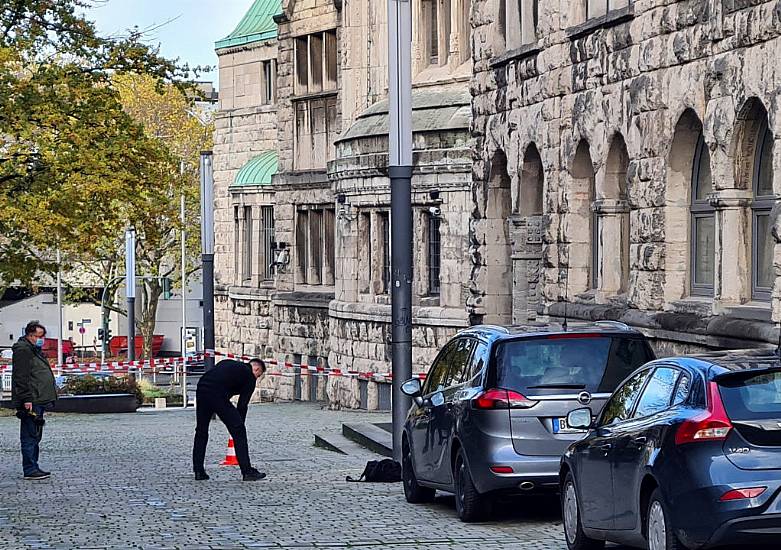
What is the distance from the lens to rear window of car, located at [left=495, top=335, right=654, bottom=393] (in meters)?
13.8

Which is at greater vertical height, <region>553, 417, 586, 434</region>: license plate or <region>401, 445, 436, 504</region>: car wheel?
<region>553, 417, 586, 434</region>: license plate

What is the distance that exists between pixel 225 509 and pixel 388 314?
19578mm

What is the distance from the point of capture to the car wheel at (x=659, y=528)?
965cm

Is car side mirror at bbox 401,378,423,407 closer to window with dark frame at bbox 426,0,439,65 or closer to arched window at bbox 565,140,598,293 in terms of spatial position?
arched window at bbox 565,140,598,293

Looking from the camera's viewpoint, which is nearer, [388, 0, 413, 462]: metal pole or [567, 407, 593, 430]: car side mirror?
[567, 407, 593, 430]: car side mirror

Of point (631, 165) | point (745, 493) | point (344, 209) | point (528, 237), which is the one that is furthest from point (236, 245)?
point (745, 493)

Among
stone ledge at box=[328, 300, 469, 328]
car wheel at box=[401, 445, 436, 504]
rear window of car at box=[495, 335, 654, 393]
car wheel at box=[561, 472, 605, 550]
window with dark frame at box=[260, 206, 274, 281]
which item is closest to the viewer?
car wheel at box=[561, 472, 605, 550]

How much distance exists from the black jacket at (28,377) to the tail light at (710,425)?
10.9m

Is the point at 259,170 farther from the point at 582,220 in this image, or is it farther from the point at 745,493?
the point at 745,493

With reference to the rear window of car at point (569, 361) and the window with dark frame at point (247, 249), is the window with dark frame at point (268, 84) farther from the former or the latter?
the rear window of car at point (569, 361)

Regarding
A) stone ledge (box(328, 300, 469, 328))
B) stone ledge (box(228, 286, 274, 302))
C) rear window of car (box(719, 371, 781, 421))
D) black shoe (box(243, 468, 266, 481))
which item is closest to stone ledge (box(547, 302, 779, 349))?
black shoe (box(243, 468, 266, 481))

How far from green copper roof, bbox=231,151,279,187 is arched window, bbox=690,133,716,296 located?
29256mm

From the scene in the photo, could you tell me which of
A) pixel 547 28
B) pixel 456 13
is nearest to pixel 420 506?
pixel 547 28

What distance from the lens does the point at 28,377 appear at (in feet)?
62.6
